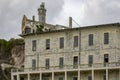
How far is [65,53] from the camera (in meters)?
70.5

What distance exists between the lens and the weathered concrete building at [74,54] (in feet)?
214

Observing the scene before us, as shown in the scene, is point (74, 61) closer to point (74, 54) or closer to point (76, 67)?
point (74, 54)

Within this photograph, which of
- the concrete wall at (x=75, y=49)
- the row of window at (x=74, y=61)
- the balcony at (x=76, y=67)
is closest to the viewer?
the balcony at (x=76, y=67)

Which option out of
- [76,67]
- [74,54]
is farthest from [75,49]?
[76,67]

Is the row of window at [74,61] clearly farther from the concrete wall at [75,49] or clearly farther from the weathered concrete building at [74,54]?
the concrete wall at [75,49]

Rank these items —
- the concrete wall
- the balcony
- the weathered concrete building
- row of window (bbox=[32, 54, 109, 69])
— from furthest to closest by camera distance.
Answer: row of window (bbox=[32, 54, 109, 69])
the concrete wall
the weathered concrete building
the balcony

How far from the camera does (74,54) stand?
69.4m

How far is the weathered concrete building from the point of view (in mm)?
65312

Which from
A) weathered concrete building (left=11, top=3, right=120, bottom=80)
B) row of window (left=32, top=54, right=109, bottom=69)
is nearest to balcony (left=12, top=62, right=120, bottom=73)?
weathered concrete building (left=11, top=3, right=120, bottom=80)

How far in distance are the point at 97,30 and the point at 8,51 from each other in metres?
36.7

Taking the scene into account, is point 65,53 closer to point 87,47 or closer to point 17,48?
point 87,47

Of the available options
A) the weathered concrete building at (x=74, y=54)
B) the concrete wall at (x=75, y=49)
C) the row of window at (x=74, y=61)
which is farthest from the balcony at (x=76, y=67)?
the concrete wall at (x=75, y=49)

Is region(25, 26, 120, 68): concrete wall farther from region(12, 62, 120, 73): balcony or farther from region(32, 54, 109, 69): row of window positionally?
region(12, 62, 120, 73): balcony

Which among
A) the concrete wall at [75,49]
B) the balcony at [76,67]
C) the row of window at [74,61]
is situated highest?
the concrete wall at [75,49]
